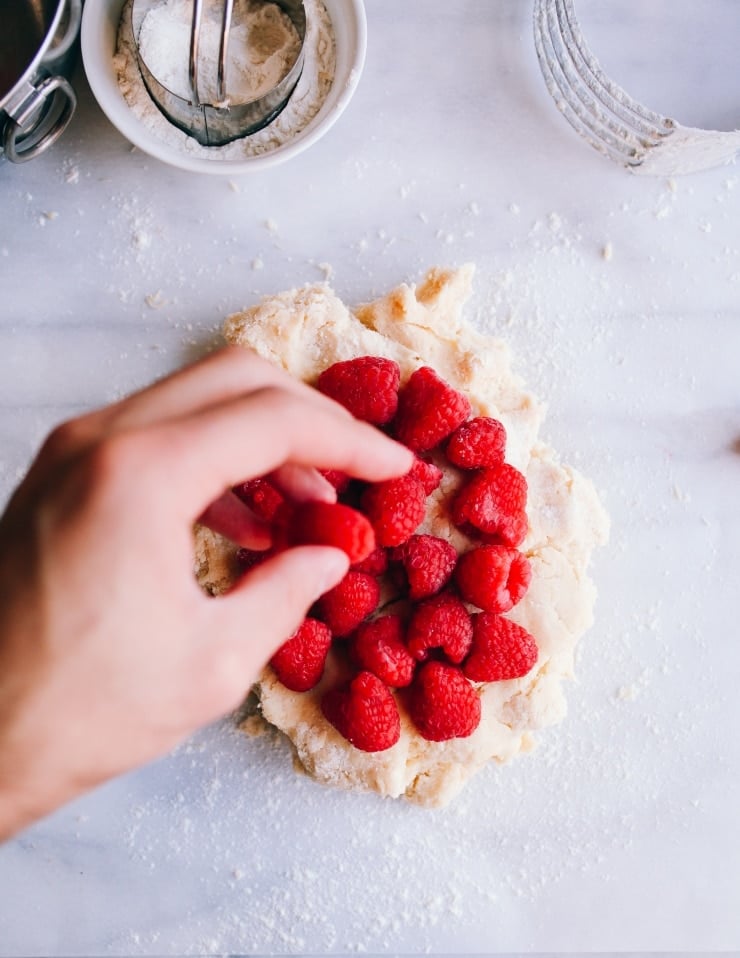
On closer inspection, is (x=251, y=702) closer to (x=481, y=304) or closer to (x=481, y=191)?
(x=481, y=304)

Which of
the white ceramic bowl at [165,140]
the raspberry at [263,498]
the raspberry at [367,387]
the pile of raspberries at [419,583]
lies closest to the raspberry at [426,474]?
the pile of raspberries at [419,583]

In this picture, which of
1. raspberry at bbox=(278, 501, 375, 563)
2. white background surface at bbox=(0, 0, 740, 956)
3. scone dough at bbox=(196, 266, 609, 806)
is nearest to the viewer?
raspberry at bbox=(278, 501, 375, 563)

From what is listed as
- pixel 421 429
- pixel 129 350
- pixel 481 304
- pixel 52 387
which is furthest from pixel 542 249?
pixel 52 387

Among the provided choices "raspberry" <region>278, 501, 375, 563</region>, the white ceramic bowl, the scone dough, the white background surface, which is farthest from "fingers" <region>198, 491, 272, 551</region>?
the white ceramic bowl

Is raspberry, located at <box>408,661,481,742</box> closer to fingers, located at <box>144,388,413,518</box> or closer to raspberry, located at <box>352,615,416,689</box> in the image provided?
raspberry, located at <box>352,615,416,689</box>

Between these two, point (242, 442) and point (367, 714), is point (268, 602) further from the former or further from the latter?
point (367, 714)

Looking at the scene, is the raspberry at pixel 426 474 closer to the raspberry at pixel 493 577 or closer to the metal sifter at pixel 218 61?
the raspberry at pixel 493 577

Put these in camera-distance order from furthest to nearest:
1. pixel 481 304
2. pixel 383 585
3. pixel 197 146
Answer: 1. pixel 481 304
2. pixel 197 146
3. pixel 383 585
